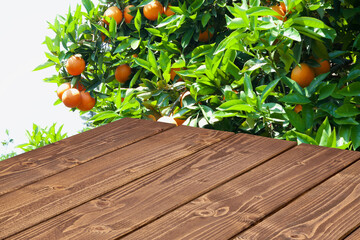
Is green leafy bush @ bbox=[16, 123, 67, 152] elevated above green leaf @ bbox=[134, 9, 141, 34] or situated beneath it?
situated beneath

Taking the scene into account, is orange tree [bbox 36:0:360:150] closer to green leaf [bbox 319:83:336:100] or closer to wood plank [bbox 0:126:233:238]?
green leaf [bbox 319:83:336:100]

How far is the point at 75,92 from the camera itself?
2.53 meters

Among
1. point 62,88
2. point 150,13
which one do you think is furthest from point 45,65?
point 150,13

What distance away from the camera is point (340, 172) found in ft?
3.99

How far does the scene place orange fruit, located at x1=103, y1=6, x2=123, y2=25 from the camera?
2.61 metres

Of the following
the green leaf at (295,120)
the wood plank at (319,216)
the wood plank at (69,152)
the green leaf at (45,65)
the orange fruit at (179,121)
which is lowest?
the wood plank at (319,216)

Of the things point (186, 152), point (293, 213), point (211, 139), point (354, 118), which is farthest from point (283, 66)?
point (293, 213)

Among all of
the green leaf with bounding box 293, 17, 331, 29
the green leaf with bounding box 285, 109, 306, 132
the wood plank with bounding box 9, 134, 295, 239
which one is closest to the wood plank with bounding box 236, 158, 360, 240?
the wood plank with bounding box 9, 134, 295, 239

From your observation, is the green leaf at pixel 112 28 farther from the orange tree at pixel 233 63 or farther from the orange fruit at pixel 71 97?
the orange fruit at pixel 71 97

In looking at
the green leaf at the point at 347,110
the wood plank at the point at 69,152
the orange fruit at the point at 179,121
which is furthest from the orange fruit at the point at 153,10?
the green leaf at the point at 347,110

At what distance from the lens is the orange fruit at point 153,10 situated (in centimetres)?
245

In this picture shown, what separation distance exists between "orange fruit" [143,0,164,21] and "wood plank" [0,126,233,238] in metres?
0.99

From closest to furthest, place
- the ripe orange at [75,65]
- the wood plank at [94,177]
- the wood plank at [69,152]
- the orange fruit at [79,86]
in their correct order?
1. the wood plank at [94,177]
2. the wood plank at [69,152]
3. the ripe orange at [75,65]
4. the orange fruit at [79,86]

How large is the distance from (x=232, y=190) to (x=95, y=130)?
75 cm
